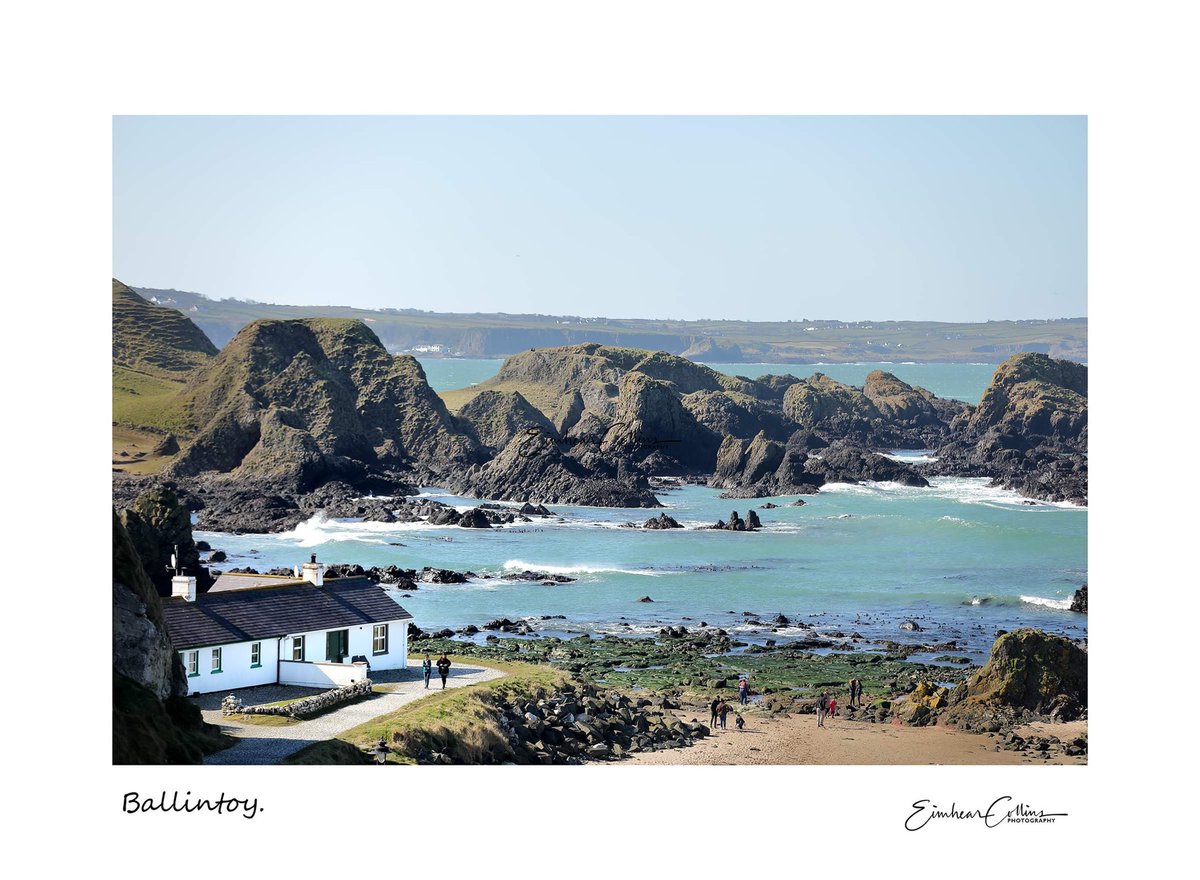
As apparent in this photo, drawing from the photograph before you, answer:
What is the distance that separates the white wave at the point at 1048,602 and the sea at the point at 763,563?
0.21ft

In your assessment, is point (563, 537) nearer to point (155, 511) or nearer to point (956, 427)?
point (155, 511)

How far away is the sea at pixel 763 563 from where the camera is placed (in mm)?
45219

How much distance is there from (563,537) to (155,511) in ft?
69.5

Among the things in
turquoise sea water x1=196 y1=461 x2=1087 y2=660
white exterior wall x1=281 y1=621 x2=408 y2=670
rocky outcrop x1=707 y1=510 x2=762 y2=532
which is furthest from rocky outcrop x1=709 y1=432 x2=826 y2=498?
white exterior wall x1=281 y1=621 x2=408 y2=670

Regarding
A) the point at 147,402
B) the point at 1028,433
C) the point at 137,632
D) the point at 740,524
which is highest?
the point at 147,402

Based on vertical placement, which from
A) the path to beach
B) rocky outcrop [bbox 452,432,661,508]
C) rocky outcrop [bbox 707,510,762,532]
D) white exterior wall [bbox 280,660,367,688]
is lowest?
the path to beach

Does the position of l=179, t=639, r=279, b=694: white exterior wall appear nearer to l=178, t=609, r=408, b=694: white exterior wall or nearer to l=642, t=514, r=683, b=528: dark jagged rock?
l=178, t=609, r=408, b=694: white exterior wall

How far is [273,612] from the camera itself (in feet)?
95.1

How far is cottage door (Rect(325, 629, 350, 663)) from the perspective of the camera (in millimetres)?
29469

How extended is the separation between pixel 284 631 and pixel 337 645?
1.42 metres

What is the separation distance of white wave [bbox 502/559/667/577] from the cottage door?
23810 millimetres

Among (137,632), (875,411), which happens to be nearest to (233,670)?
(137,632)

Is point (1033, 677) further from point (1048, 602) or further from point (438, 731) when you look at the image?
point (1048, 602)
